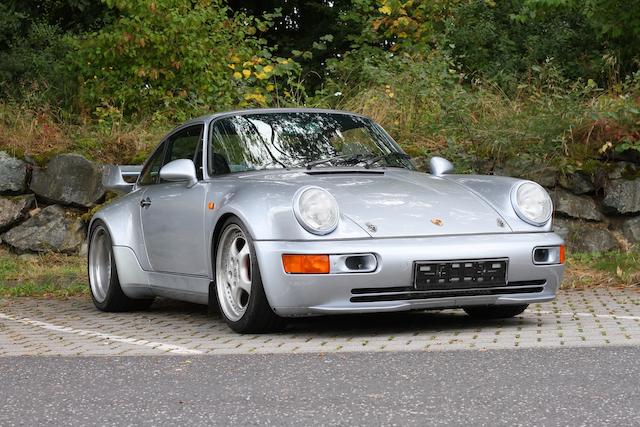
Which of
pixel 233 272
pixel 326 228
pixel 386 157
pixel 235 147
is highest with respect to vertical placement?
pixel 235 147

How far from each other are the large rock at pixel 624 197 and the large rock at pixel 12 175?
623 centimetres

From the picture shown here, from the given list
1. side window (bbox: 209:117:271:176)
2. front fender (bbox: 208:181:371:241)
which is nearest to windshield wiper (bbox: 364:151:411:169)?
side window (bbox: 209:117:271:176)

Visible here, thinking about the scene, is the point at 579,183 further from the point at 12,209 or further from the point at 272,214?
the point at 12,209

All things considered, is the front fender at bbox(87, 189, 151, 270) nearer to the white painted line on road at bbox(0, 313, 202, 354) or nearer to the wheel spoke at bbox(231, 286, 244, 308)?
the white painted line on road at bbox(0, 313, 202, 354)

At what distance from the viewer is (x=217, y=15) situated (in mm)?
14797

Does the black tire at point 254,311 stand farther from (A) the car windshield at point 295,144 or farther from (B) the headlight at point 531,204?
(B) the headlight at point 531,204

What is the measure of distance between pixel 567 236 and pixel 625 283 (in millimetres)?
1782

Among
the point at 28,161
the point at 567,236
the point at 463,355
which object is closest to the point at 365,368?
the point at 463,355

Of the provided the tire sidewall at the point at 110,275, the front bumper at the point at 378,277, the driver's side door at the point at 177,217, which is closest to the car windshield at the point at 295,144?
the driver's side door at the point at 177,217

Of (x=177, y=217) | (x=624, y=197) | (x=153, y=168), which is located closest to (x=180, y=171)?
(x=177, y=217)

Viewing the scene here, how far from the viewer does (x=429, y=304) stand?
6605 millimetres

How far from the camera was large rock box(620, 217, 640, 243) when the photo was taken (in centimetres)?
1145

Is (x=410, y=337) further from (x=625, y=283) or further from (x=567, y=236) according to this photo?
(x=567, y=236)

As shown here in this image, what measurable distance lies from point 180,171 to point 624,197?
5440 mm
